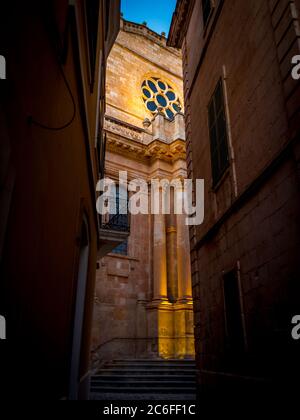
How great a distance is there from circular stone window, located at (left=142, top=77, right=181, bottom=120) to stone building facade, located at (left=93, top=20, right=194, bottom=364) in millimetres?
92

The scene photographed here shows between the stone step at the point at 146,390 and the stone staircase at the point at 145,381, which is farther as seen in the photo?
the stone step at the point at 146,390

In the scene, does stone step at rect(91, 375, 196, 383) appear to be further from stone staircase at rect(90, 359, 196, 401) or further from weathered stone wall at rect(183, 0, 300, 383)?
weathered stone wall at rect(183, 0, 300, 383)

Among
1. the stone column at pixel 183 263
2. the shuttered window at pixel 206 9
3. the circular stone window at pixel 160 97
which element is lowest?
the stone column at pixel 183 263

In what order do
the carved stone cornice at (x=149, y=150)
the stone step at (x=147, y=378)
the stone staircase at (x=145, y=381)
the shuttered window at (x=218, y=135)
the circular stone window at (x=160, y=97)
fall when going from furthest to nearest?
the circular stone window at (x=160, y=97), the carved stone cornice at (x=149, y=150), the stone step at (x=147, y=378), the stone staircase at (x=145, y=381), the shuttered window at (x=218, y=135)

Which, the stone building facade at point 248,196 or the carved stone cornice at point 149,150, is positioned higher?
the carved stone cornice at point 149,150

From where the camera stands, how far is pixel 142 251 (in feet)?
55.3

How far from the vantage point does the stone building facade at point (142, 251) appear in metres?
14.6

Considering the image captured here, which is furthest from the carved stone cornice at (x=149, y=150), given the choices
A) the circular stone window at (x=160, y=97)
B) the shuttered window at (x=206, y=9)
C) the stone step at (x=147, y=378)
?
the stone step at (x=147, y=378)

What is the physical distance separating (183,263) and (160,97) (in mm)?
12093

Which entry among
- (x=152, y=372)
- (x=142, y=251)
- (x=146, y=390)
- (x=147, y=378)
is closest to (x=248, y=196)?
(x=146, y=390)

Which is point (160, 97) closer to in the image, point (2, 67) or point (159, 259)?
point (159, 259)

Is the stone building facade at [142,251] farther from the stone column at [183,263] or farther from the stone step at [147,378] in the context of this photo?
the stone step at [147,378]

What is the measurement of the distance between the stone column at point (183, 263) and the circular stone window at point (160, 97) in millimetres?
8429

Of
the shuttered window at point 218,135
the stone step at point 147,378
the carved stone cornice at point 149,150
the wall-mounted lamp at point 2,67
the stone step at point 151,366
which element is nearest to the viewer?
the wall-mounted lamp at point 2,67
